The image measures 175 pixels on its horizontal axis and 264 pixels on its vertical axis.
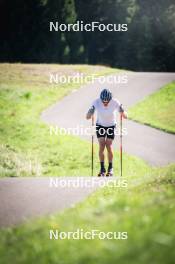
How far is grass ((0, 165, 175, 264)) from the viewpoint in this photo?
4.79 meters

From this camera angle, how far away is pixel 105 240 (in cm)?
529

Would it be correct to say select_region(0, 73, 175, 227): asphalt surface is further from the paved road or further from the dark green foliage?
the dark green foliage

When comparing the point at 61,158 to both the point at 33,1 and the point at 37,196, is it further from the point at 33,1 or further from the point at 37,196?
the point at 33,1

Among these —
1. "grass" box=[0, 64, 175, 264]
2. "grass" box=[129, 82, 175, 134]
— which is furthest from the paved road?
"grass" box=[0, 64, 175, 264]

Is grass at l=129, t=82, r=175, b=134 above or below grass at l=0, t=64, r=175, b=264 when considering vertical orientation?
above

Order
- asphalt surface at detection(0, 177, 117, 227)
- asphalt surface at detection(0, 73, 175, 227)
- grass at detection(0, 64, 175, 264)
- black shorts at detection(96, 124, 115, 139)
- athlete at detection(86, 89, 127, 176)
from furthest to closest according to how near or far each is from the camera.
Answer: black shorts at detection(96, 124, 115, 139) → athlete at detection(86, 89, 127, 176) → asphalt surface at detection(0, 73, 175, 227) → asphalt surface at detection(0, 177, 117, 227) → grass at detection(0, 64, 175, 264)

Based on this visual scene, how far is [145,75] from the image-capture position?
33.5m

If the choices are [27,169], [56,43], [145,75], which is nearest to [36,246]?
[27,169]

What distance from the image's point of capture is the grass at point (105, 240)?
4.79 metres

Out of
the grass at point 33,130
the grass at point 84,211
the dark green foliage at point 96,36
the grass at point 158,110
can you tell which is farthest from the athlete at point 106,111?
the dark green foliage at point 96,36

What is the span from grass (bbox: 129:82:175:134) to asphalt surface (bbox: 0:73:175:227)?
0.49 metres

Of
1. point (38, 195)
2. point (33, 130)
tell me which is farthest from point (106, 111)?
point (33, 130)

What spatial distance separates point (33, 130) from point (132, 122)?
174 inches

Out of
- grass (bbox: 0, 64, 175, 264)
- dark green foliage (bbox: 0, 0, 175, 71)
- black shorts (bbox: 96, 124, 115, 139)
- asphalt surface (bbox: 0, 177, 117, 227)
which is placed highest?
dark green foliage (bbox: 0, 0, 175, 71)
